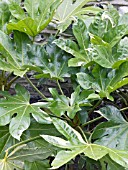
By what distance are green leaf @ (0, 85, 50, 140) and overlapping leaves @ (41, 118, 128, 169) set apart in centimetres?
11

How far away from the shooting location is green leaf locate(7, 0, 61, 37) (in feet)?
3.68

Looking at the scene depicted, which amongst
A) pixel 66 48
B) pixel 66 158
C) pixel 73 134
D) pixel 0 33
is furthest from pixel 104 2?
pixel 66 158

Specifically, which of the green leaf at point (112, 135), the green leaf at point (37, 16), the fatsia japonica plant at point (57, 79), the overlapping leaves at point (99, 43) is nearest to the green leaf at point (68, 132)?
the fatsia japonica plant at point (57, 79)

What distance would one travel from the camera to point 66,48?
115 cm

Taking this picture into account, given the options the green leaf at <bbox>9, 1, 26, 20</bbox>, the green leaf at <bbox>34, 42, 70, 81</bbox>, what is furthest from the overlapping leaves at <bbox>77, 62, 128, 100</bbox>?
the green leaf at <bbox>9, 1, 26, 20</bbox>

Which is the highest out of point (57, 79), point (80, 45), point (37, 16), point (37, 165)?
point (37, 16)

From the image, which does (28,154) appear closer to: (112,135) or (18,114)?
(18,114)

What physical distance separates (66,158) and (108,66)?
395 millimetres

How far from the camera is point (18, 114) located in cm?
102

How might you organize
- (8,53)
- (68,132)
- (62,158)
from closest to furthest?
(62,158) → (68,132) → (8,53)

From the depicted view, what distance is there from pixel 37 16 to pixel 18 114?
1.28 ft

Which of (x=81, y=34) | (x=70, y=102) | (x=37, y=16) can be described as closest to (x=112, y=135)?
(x=70, y=102)

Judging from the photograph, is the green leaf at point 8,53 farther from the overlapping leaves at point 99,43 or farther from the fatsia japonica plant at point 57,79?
the overlapping leaves at point 99,43

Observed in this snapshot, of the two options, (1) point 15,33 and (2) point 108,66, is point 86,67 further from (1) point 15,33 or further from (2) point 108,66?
(1) point 15,33
